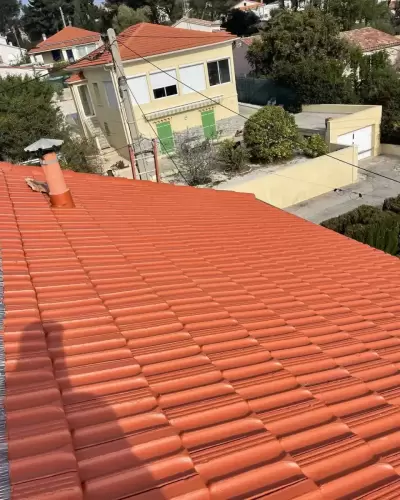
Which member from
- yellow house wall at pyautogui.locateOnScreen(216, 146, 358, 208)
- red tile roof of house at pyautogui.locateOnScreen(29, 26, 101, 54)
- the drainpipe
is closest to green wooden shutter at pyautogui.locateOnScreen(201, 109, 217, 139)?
yellow house wall at pyautogui.locateOnScreen(216, 146, 358, 208)

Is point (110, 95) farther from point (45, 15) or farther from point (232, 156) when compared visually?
point (45, 15)

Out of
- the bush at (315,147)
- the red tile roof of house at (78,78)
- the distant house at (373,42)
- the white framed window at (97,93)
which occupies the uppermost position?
the red tile roof of house at (78,78)

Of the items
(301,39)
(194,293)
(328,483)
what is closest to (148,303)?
(194,293)

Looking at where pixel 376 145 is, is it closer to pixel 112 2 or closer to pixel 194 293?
pixel 194 293

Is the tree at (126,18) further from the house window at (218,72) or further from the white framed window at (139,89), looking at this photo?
the white framed window at (139,89)

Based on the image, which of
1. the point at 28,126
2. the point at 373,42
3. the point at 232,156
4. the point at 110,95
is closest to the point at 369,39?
the point at 373,42

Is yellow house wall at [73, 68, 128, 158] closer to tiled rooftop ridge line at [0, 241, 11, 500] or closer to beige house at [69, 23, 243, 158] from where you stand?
beige house at [69, 23, 243, 158]

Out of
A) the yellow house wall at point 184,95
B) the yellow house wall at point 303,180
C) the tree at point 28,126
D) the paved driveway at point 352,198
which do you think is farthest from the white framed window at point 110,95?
the paved driveway at point 352,198
